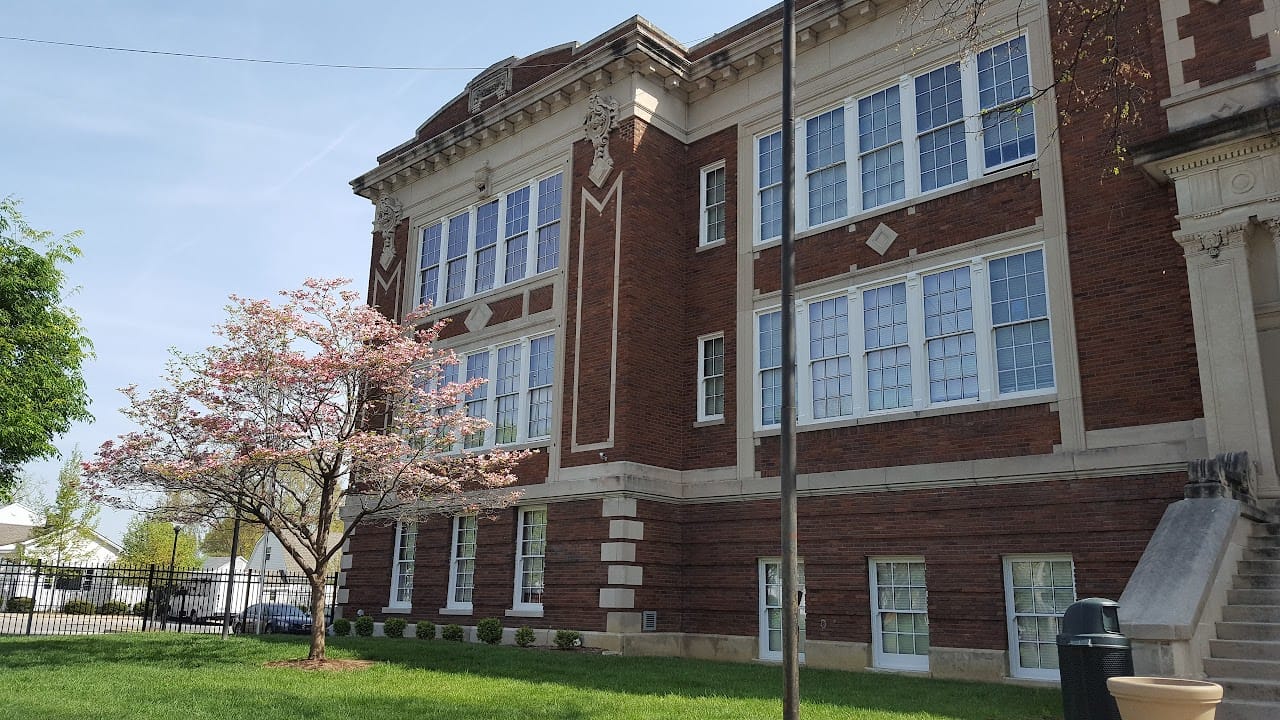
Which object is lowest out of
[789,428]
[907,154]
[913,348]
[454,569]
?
[454,569]

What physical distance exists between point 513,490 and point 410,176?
11073mm

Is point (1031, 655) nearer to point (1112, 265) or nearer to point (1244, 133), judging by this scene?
point (1112, 265)

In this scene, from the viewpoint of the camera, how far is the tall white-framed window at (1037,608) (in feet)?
47.5

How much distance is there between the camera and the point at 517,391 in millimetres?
22422

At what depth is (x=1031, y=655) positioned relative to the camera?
575 inches

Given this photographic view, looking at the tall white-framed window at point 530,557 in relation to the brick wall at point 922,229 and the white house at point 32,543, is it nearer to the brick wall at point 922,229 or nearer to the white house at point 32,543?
the brick wall at point 922,229

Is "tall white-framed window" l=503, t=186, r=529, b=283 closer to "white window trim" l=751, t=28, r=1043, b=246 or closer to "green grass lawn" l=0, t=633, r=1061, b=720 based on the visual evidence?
"white window trim" l=751, t=28, r=1043, b=246

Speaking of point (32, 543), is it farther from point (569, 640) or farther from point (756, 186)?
point (756, 186)

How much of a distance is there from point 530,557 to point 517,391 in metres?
3.90

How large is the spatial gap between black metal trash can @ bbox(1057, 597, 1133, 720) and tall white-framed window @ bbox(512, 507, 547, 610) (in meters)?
12.4

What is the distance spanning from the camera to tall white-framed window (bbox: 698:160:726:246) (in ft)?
69.1

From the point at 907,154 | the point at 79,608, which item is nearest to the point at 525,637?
the point at 907,154

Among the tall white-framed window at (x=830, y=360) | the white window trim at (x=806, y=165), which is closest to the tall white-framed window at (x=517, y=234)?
the white window trim at (x=806, y=165)

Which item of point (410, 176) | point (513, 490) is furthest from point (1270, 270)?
point (410, 176)
